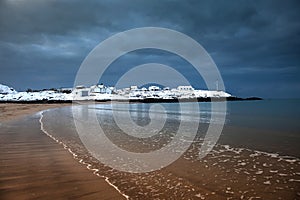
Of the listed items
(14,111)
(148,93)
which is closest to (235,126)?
(14,111)

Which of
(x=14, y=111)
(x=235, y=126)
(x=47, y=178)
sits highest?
(x=14, y=111)

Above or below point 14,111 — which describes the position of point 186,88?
above

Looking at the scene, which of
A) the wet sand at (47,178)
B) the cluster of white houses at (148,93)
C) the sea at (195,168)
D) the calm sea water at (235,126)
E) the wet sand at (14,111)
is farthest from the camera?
the cluster of white houses at (148,93)

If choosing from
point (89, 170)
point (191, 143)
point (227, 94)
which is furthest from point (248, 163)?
point (227, 94)

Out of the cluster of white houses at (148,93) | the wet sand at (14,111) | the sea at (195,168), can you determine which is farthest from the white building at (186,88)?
the sea at (195,168)

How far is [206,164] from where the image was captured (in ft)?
23.8

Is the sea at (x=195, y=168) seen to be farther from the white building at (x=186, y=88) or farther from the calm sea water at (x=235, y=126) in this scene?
the white building at (x=186, y=88)

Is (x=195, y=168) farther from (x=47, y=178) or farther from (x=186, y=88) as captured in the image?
Answer: (x=186, y=88)

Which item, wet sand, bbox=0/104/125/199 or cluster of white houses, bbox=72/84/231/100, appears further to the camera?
cluster of white houses, bbox=72/84/231/100

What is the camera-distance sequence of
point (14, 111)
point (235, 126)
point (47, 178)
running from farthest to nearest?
point (14, 111) < point (235, 126) < point (47, 178)

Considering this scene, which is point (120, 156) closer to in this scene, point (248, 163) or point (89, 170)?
point (89, 170)

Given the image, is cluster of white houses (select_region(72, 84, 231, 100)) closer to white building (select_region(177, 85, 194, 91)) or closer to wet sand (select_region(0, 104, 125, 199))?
white building (select_region(177, 85, 194, 91))

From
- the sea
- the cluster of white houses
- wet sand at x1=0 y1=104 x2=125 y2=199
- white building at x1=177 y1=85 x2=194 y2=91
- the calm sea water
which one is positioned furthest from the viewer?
white building at x1=177 y1=85 x2=194 y2=91

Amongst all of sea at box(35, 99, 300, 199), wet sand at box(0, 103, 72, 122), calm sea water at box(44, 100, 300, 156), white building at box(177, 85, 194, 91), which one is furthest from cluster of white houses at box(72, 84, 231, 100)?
sea at box(35, 99, 300, 199)
